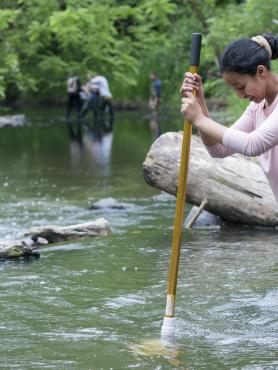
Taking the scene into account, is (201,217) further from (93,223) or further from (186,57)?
(186,57)

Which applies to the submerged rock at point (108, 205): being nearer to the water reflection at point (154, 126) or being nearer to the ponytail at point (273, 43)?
the ponytail at point (273, 43)

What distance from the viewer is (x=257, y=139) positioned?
18.1 ft

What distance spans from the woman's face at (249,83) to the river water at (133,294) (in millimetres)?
1518

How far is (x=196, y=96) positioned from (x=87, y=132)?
2360 cm

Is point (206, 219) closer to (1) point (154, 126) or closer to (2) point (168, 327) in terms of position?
(2) point (168, 327)

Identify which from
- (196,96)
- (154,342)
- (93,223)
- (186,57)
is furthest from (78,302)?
(186,57)

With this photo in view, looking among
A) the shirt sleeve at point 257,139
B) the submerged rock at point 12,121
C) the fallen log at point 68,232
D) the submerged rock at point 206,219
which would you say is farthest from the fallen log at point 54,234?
the submerged rock at point 12,121

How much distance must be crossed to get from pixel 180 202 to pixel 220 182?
4.78 meters

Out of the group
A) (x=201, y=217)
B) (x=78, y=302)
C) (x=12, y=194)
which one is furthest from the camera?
(x=12, y=194)

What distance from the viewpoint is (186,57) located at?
41.6 metres

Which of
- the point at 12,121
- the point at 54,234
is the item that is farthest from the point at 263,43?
the point at 12,121

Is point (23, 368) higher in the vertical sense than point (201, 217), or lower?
higher

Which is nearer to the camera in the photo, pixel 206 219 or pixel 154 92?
pixel 206 219

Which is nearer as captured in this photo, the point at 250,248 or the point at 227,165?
the point at 250,248
